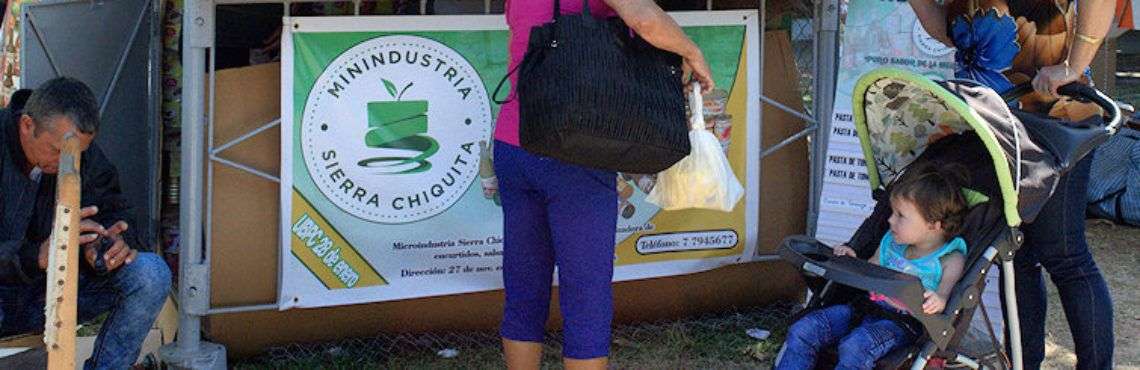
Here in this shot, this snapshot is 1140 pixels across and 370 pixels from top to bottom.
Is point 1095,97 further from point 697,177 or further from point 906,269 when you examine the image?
point 697,177

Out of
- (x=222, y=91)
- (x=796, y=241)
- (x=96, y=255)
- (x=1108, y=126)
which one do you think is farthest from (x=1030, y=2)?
(x=96, y=255)

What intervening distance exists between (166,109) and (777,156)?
7.97 feet

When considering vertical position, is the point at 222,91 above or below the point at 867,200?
above

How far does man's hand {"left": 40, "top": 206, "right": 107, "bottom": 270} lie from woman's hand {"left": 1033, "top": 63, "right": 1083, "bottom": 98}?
2.81 m

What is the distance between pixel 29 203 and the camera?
367 centimetres

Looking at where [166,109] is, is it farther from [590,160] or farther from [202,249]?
[590,160]

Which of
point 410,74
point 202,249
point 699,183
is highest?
point 410,74

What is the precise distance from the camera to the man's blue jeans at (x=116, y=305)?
3.67 meters

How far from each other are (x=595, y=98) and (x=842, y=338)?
104 centimetres

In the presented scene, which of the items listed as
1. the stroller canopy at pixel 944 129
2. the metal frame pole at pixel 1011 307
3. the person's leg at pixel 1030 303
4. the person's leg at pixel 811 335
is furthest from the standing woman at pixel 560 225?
the person's leg at pixel 1030 303

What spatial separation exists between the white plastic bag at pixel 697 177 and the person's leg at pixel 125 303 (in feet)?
5.09

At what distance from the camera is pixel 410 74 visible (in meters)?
4.30

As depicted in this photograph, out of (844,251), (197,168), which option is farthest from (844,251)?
(197,168)

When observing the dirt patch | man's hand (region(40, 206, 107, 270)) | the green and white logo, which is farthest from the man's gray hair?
the dirt patch
